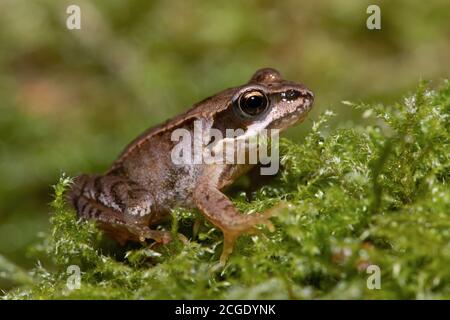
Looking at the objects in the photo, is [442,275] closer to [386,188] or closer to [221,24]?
[386,188]

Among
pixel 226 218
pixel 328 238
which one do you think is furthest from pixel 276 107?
pixel 328 238

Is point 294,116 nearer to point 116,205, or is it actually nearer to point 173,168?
point 173,168

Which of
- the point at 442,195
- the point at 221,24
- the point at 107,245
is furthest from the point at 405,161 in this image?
the point at 221,24

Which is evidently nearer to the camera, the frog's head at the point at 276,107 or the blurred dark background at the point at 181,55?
the frog's head at the point at 276,107

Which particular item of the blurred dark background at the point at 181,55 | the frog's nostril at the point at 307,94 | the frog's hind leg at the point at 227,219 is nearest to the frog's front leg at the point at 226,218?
the frog's hind leg at the point at 227,219

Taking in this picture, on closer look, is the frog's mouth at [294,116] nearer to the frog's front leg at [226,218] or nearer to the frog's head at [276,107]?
the frog's head at [276,107]

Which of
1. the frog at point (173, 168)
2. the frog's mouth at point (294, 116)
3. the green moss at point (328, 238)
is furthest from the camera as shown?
the frog's mouth at point (294, 116)
